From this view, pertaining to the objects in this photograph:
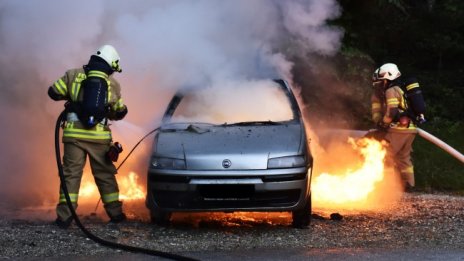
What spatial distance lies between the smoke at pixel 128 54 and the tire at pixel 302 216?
183 cm

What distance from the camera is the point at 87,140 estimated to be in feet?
21.7

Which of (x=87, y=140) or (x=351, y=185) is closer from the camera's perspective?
(x=87, y=140)

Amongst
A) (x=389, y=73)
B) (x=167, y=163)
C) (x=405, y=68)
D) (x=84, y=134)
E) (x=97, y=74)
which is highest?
(x=405, y=68)

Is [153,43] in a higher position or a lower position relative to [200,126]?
higher

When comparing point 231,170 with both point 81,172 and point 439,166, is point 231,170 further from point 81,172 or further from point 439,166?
point 439,166

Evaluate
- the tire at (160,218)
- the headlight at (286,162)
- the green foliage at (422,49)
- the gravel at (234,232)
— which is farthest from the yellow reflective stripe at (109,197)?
the green foliage at (422,49)

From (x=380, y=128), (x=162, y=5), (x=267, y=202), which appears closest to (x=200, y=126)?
(x=267, y=202)

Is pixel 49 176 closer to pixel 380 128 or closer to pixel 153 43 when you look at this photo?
pixel 153 43

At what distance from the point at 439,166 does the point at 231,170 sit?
19.4ft

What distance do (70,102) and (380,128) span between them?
15.7 ft

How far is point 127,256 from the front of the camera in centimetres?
535

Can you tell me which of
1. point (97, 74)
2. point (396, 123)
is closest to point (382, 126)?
point (396, 123)

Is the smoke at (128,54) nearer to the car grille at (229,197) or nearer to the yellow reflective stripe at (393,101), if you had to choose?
the car grille at (229,197)

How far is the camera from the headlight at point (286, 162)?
598 centimetres
